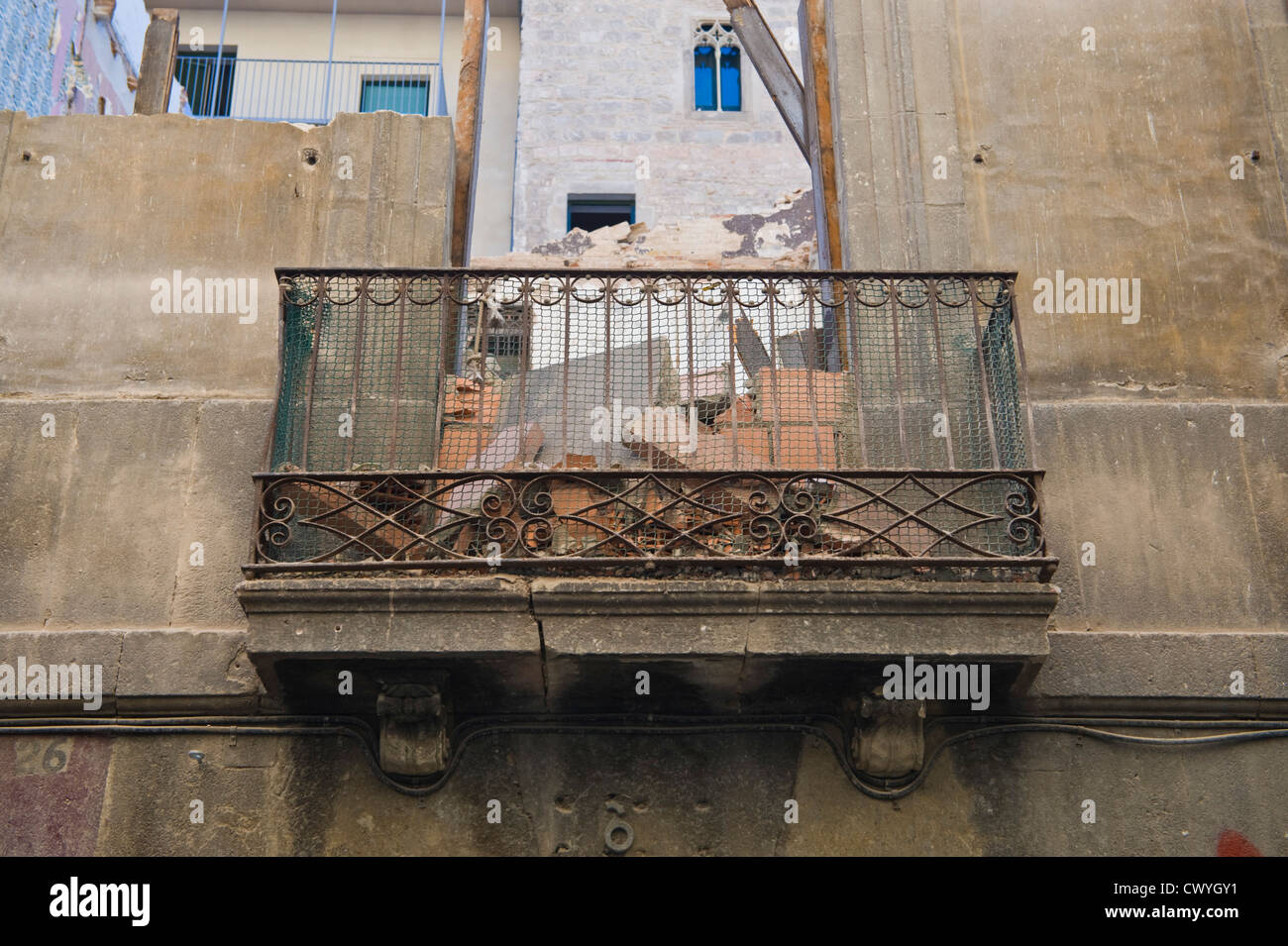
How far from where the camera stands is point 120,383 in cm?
647

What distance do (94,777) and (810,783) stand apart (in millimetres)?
2845

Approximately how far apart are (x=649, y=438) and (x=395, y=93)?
40.1 ft

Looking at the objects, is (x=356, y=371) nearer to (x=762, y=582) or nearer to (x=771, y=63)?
(x=762, y=582)

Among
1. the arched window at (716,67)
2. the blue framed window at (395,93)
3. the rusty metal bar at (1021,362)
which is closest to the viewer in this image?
the rusty metal bar at (1021,362)

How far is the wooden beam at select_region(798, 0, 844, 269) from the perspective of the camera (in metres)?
6.97

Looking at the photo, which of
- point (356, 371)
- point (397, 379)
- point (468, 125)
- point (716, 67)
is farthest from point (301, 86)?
point (397, 379)

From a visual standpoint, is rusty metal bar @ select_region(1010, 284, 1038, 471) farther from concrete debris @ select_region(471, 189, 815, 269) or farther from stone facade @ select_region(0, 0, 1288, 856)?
concrete debris @ select_region(471, 189, 815, 269)

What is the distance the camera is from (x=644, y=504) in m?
5.57

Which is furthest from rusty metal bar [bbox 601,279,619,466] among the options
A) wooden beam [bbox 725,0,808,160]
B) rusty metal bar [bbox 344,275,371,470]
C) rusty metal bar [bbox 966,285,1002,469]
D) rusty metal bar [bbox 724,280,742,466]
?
wooden beam [bbox 725,0,808,160]

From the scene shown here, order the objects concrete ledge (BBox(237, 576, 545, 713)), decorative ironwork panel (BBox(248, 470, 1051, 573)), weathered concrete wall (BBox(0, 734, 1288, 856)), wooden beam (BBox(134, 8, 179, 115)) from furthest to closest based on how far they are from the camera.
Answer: wooden beam (BBox(134, 8, 179, 115)) < weathered concrete wall (BBox(0, 734, 1288, 856)) < decorative ironwork panel (BBox(248, 470, 1051, 573)) < concrete ledge (BBox(237, 576, 545, 713))

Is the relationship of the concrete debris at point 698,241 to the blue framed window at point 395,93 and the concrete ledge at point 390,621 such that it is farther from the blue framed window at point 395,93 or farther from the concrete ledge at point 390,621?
the concrete ledge at point 390,621

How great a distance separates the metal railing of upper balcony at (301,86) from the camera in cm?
1625

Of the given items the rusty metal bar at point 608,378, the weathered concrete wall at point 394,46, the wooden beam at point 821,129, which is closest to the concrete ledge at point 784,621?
the rusty metal bar at point 608,378

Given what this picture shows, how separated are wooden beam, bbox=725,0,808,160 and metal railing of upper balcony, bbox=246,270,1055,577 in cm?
156
